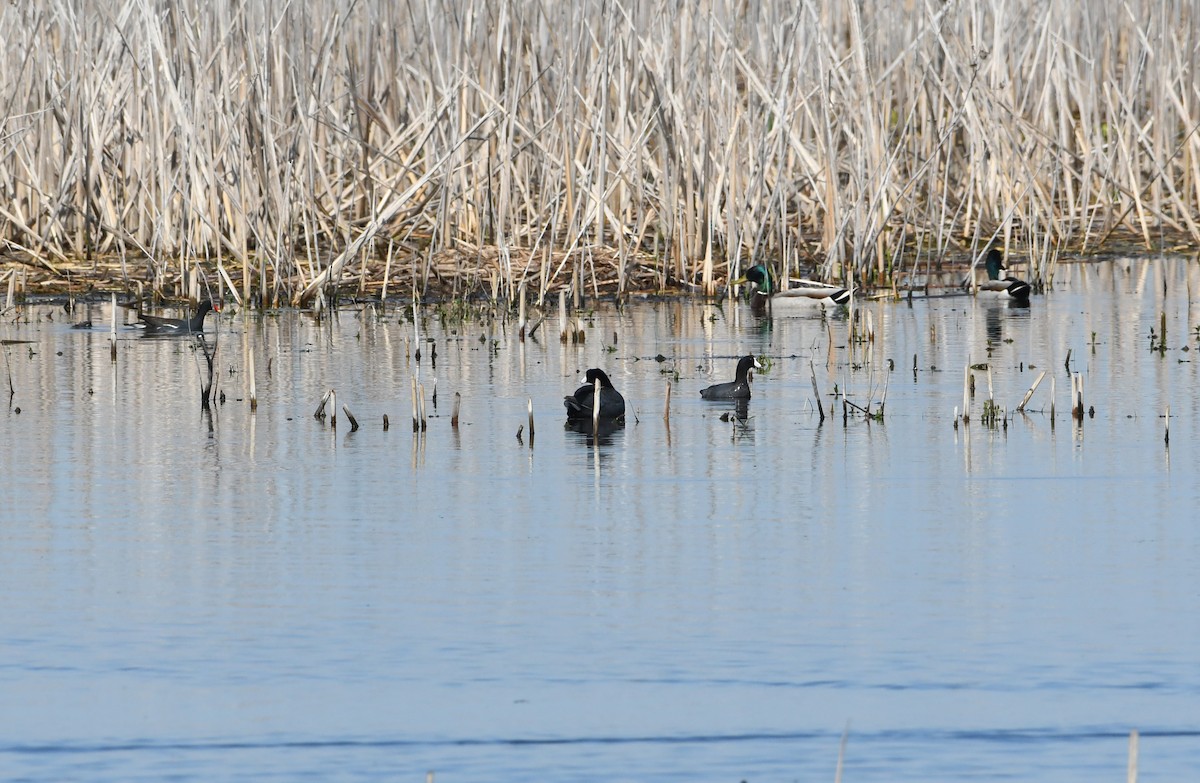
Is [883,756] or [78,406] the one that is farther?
[78,406]

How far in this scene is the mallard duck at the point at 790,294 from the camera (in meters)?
16.1

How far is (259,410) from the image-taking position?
35.3 feet

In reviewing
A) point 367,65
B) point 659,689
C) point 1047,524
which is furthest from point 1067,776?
point 367,65

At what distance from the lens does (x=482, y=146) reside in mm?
17516

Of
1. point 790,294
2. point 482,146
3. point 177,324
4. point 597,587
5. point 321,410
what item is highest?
point 482,146

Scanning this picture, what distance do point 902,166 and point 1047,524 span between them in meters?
13.6

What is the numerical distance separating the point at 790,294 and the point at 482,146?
3001 mm

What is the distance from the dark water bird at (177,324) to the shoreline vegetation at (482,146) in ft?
2.76

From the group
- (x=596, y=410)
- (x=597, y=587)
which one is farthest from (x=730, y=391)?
(x=597, y=587)

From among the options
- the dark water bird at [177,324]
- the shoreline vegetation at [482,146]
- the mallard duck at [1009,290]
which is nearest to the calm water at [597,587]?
the dark water bird at [177,324]

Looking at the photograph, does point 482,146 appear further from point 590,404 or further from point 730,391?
point 590,404

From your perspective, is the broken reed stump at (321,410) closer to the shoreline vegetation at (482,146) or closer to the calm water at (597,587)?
the calm water at (597,587)

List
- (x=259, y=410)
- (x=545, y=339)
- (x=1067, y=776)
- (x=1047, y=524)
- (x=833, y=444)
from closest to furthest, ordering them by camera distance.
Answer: (x=1067, y=776) → (x=1047, y=524) → (x=833, y=444) → (x=259, y=410) → (x=545, y=339)

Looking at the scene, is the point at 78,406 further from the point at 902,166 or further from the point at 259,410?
the point at 902,166
